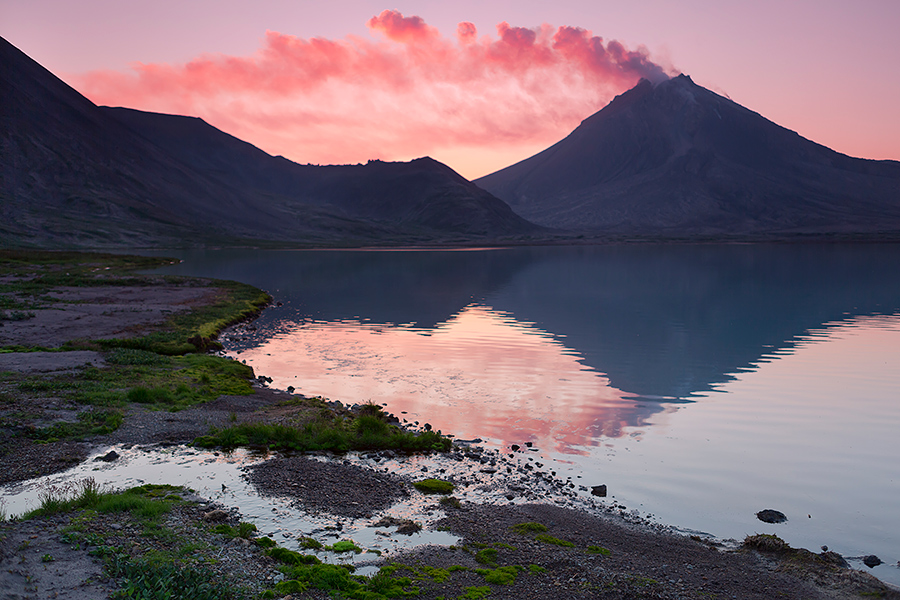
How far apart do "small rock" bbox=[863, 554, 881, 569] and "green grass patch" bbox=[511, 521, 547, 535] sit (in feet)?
21.5

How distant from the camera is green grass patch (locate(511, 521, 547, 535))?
13023mm

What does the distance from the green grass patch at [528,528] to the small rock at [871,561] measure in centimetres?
655

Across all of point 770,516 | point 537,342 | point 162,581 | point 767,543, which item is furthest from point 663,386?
point 162,581

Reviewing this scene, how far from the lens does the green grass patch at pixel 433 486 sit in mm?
15328

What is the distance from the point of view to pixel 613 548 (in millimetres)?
12508

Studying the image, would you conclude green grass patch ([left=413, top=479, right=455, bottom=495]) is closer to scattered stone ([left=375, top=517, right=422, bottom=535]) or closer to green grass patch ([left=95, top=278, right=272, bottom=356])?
scattered stone ([left=375, top=517, right=422, bottom=535])

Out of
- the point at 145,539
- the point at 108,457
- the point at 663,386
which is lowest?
the point at 663,386

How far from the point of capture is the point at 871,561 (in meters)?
12.6

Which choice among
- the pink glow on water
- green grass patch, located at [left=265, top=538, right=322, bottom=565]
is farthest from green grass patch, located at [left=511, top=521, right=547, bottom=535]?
the pink glow on water

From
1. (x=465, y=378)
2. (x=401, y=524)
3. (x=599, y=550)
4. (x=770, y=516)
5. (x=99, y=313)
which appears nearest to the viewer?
(x=599, y=550)

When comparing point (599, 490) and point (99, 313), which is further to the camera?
point (99, 313)

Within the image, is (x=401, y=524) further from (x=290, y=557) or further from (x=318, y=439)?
(x=318, y=439)

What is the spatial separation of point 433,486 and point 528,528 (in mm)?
3092

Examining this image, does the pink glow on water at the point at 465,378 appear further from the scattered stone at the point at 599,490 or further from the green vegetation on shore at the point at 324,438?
the scattered stone at the point at 599,490
